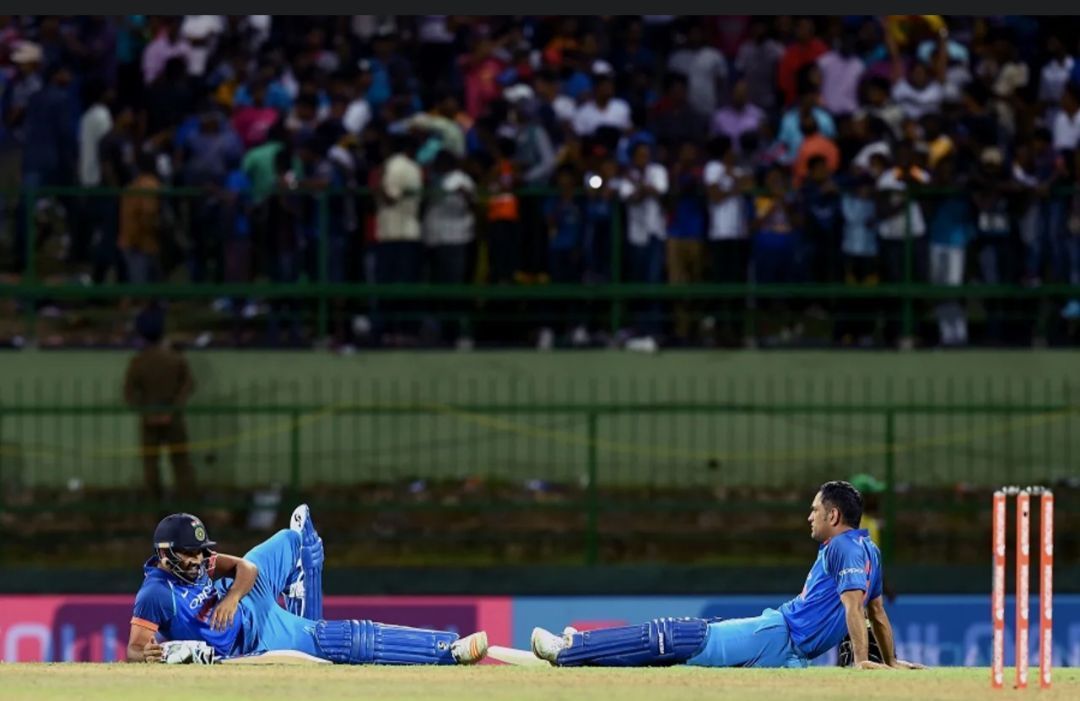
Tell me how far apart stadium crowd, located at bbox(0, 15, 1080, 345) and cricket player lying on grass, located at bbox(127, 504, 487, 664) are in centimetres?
737

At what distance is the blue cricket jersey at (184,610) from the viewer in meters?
14.0

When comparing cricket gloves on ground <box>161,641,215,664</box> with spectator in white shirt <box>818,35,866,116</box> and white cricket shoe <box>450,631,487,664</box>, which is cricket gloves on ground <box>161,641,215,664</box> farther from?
spectator in white shirt <box>818,35,866,116</box>

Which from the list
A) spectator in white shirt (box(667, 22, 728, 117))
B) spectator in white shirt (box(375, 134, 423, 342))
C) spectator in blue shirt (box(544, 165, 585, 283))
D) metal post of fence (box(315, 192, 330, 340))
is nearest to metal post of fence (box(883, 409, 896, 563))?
spectator in blue shirt (box(544, 165, 585, 283))

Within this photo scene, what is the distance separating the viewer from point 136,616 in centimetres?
1400

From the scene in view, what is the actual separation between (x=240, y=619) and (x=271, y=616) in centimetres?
21

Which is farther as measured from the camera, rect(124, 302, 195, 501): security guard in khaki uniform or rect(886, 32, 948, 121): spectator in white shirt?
rect(886, 32, 948, 121): spectator in white shirt

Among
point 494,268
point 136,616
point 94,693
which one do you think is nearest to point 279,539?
point 136,616

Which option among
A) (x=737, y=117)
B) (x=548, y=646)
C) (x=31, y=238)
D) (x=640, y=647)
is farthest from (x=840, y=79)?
(x=548, y=646)

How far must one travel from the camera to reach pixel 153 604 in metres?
14.0

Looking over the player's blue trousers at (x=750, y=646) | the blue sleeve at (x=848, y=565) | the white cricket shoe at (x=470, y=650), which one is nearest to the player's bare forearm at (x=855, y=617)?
the blue sleeve at (x=848, y=565)

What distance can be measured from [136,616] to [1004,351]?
10469mm

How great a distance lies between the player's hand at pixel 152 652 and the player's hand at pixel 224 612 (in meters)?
0.35

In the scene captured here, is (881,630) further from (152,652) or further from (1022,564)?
(152,652)

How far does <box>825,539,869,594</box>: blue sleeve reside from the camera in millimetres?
13812
